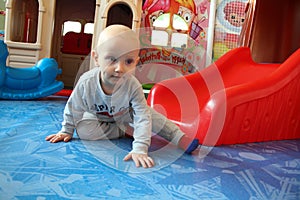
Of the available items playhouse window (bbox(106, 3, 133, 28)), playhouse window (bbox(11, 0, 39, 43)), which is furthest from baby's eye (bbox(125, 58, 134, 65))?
playhouse window (bbox(106, 3, 133, 28))

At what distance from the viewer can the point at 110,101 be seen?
101 centimetres

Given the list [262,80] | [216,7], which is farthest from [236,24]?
[262,80]

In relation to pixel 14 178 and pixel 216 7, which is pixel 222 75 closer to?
pixel 14 178

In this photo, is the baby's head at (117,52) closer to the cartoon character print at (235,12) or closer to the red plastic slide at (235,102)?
the red plastic slide at (235,102)

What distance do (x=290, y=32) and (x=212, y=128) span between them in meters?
1.52

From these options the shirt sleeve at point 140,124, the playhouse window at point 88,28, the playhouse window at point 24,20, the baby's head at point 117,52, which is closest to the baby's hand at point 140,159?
the shirt sleeve at point 140,124

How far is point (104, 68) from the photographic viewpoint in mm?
903

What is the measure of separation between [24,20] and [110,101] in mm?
2056

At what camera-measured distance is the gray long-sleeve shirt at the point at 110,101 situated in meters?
0.98

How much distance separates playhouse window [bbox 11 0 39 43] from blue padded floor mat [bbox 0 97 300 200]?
1630 millimetres

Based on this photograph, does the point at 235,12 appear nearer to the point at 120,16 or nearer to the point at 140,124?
the point at 120,16

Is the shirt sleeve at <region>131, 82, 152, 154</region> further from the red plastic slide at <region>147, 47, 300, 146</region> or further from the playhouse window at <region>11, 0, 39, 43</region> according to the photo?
the playhouse window at <region>11, 0, 39, 43</region>

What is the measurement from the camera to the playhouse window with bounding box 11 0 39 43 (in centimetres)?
253

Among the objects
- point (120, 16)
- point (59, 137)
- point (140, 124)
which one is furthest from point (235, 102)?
point (120, 16)
